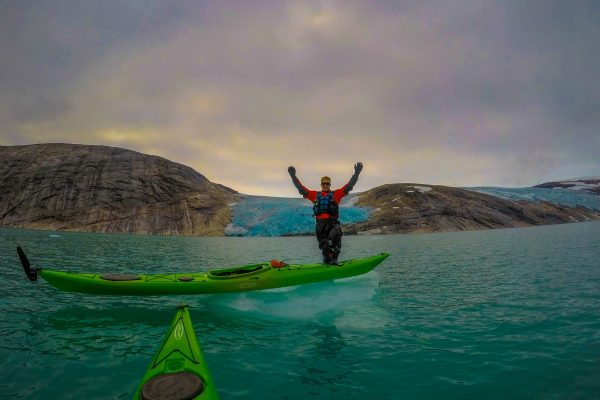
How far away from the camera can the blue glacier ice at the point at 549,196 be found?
106 meters

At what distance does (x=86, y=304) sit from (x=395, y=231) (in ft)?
224

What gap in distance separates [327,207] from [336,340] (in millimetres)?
4722

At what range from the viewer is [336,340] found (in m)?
8.15

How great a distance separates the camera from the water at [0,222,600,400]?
19.3ft

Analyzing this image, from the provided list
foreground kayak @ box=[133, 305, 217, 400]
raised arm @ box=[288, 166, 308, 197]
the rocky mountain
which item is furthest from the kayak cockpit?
the rocky mountain

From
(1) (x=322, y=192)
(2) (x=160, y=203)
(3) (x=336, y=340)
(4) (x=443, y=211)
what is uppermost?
(2) (x=160, y=203)

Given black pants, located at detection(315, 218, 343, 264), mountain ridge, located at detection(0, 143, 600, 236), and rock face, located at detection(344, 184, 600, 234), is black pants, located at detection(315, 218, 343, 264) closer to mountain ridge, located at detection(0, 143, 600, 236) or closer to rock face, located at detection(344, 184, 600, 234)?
mountain ridge, located at detection(0, 143, 600, 236)

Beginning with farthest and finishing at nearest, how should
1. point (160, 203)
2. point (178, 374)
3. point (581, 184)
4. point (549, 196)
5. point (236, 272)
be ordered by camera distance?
point (581, 184) < point (549, 196) < point (160, 203) < point (236, 272) < point (178, 374)

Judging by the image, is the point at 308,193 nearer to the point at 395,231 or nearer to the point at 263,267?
the point at 263,267

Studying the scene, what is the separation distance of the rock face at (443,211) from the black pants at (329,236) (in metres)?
62.4

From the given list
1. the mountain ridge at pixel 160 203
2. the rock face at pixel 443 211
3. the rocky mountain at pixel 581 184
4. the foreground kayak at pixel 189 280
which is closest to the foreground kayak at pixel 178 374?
the foreground kayak at pixel 189 280

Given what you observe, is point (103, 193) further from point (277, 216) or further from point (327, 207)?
point (327, 207)

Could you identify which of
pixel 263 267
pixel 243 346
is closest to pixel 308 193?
pixel 263 267

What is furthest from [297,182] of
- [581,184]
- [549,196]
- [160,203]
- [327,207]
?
[581,184]
